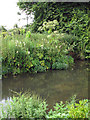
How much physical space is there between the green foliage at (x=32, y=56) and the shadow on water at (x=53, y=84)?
0.33m

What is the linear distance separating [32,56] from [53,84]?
1712mm

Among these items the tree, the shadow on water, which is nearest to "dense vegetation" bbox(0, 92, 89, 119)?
the shadow on water

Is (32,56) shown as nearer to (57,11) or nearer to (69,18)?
(69,18)

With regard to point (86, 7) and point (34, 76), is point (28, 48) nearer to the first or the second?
point (34, 76)

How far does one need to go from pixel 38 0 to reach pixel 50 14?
1276 millimetres

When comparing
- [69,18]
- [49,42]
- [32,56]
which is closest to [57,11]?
[69,18]

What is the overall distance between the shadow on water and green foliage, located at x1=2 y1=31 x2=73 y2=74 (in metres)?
0.33

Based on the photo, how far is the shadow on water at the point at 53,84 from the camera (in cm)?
431

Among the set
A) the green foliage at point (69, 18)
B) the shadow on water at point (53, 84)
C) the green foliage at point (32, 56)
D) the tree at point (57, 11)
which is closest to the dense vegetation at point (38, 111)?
the shadow on water at point (53, 84)

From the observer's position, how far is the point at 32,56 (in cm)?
641

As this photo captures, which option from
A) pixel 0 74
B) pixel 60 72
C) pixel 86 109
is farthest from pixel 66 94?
pixel 0 74

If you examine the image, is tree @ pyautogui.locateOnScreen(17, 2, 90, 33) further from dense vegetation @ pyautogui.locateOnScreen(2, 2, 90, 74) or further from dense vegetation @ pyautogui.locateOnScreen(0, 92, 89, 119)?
dense vegetation @ pyautogui.locateOnScreen(0, 92, 89, 119)

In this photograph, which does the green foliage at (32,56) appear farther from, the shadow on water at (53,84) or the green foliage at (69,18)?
the green foliage at (69,18)

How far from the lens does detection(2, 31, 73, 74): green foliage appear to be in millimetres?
5969
